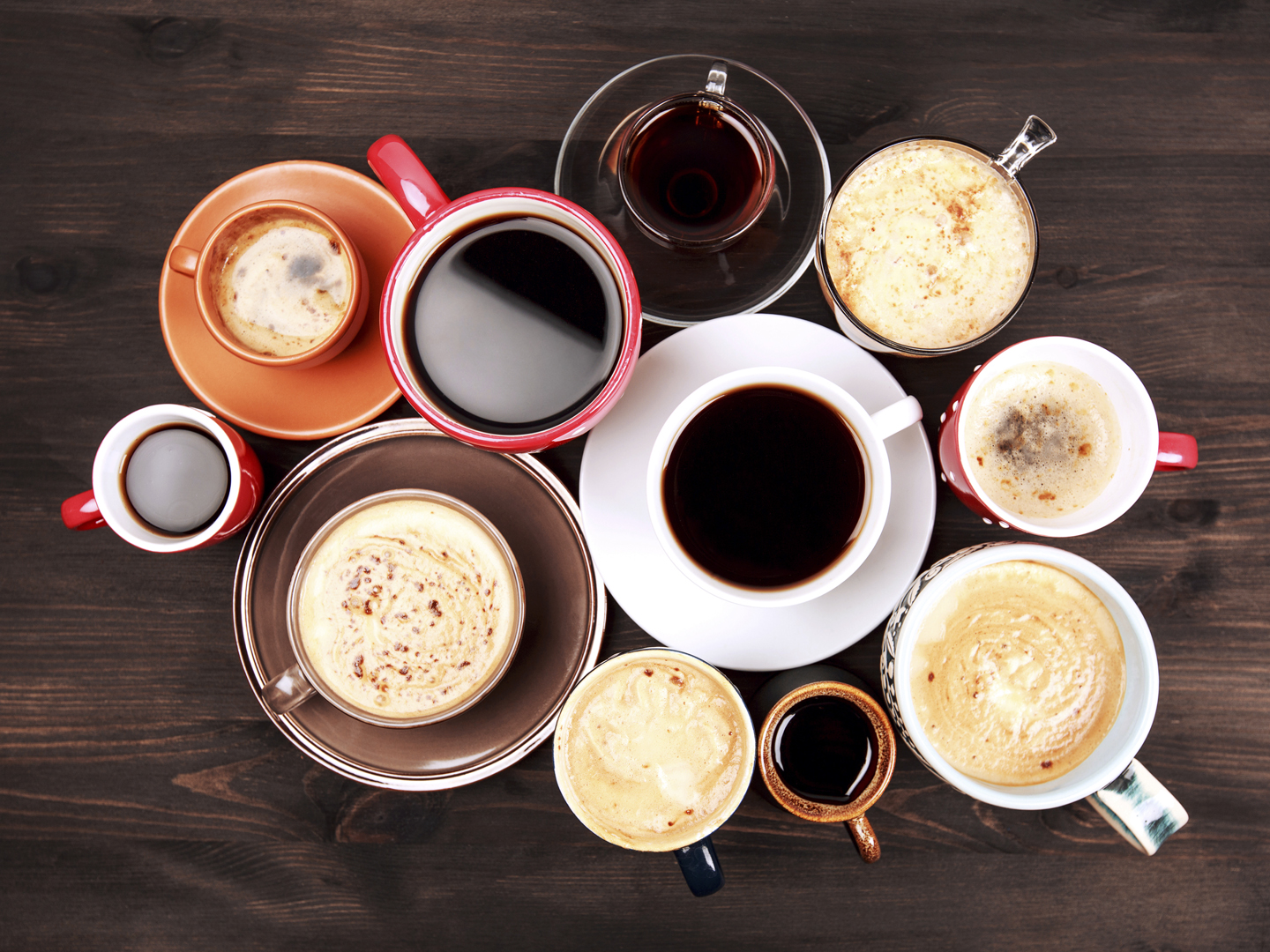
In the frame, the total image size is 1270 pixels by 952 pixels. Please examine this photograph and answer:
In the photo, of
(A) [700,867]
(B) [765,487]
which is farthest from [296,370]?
(A) [700,867]

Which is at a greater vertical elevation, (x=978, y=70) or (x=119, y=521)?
(x=978, y=70)

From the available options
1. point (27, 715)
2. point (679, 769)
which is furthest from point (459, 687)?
point (27, 715)

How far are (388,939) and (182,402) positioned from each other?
1143 mm

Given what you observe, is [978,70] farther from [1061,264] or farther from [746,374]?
[746,374]

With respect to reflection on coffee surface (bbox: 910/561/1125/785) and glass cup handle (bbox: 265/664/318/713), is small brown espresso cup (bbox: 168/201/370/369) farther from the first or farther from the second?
reflection on coffee surface (bbox: 910/561/1125/785)

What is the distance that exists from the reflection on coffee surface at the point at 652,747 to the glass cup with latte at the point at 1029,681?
1.00 ft

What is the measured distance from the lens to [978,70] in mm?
1354

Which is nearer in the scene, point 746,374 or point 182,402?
point 746,374

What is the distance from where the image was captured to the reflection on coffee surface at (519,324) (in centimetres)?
112

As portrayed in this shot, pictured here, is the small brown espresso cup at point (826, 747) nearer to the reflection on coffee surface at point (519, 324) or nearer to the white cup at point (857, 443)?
the white cup at point (857, 443)

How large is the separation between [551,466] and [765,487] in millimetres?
414

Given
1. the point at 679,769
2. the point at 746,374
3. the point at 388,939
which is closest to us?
the point at 746,374

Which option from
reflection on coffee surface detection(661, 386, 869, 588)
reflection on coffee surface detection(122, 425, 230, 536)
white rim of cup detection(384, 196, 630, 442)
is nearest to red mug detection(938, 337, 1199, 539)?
reflection on coffee surface detection(661, 386, 869, 588)

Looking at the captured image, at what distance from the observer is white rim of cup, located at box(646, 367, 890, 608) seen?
1.00 m
